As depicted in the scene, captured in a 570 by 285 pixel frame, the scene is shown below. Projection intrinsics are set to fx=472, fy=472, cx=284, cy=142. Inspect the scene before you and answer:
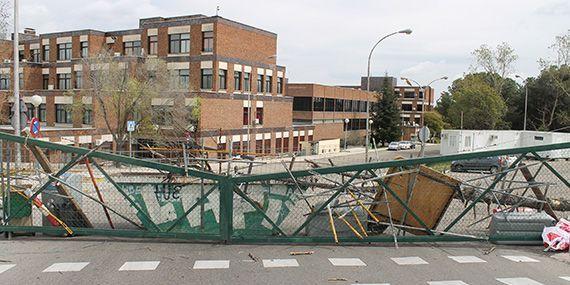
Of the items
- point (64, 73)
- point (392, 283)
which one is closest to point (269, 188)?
point (392, 283)

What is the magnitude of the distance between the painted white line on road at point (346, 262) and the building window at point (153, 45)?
37621 millimetres

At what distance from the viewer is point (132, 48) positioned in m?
44.3

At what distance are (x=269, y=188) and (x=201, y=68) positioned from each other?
32.2m

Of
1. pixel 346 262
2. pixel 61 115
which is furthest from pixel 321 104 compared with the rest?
pixel 346 262

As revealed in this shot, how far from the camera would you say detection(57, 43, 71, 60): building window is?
156 feet

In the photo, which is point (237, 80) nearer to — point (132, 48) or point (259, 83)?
point (259, 83)

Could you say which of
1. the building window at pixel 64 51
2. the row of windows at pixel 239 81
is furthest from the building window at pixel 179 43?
the building window at pixel 64 51

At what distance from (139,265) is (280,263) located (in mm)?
2133

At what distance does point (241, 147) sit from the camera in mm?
42875

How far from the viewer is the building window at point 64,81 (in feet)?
154

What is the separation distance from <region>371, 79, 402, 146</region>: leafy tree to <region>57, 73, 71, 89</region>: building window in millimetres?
40885

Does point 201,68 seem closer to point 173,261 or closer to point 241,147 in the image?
point 241,147

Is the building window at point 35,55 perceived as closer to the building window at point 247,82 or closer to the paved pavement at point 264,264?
the building window at point 247,82

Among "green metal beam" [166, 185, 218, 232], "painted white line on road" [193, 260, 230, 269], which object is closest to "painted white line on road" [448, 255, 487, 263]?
"painted white line on road" [193, 260, 230, 269]
